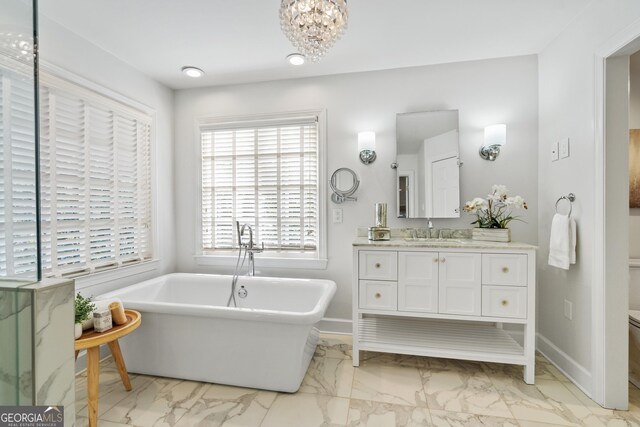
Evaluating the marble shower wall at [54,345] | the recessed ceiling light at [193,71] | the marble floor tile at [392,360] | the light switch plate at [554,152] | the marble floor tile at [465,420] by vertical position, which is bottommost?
the marble floor tile at [465,420]

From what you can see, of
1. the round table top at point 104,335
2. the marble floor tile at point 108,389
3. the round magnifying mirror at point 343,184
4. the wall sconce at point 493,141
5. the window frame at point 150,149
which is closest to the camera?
the round table top at point 104,335

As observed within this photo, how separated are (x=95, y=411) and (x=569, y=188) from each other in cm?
324

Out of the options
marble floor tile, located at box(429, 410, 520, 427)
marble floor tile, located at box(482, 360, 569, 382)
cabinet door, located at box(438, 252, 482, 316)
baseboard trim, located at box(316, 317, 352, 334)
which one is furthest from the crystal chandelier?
marble floor tile, located at box(482, 360, 569, 382)

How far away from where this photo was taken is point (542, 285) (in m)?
2.39

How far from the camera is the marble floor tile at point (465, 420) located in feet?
5.29

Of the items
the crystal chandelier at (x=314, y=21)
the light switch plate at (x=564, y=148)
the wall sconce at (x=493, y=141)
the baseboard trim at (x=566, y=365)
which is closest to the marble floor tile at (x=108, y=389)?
the crystal chandelier at (x=314, y=21)

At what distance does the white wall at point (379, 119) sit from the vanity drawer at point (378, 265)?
57 cm

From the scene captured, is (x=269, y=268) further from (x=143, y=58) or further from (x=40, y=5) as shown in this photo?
(x=40, y=5)

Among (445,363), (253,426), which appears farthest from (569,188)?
(253,426)

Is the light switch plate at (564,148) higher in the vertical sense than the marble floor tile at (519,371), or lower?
higher

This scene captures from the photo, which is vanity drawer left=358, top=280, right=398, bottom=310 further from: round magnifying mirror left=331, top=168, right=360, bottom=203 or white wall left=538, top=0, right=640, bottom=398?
white wall left=538, top=0, right=640, bottom=398

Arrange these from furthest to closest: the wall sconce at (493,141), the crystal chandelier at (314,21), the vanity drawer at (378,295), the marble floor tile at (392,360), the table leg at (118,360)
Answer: the wall sconce at (493,141), the marble floor tile at (392,360), the vanity drawer at (378,295), the table leg at (118,360), the crystal chandelier at (314,21)

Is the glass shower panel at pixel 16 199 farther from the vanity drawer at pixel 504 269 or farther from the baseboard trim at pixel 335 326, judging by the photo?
the vanity drawer at pixel 504 269

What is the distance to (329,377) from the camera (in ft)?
6.75
